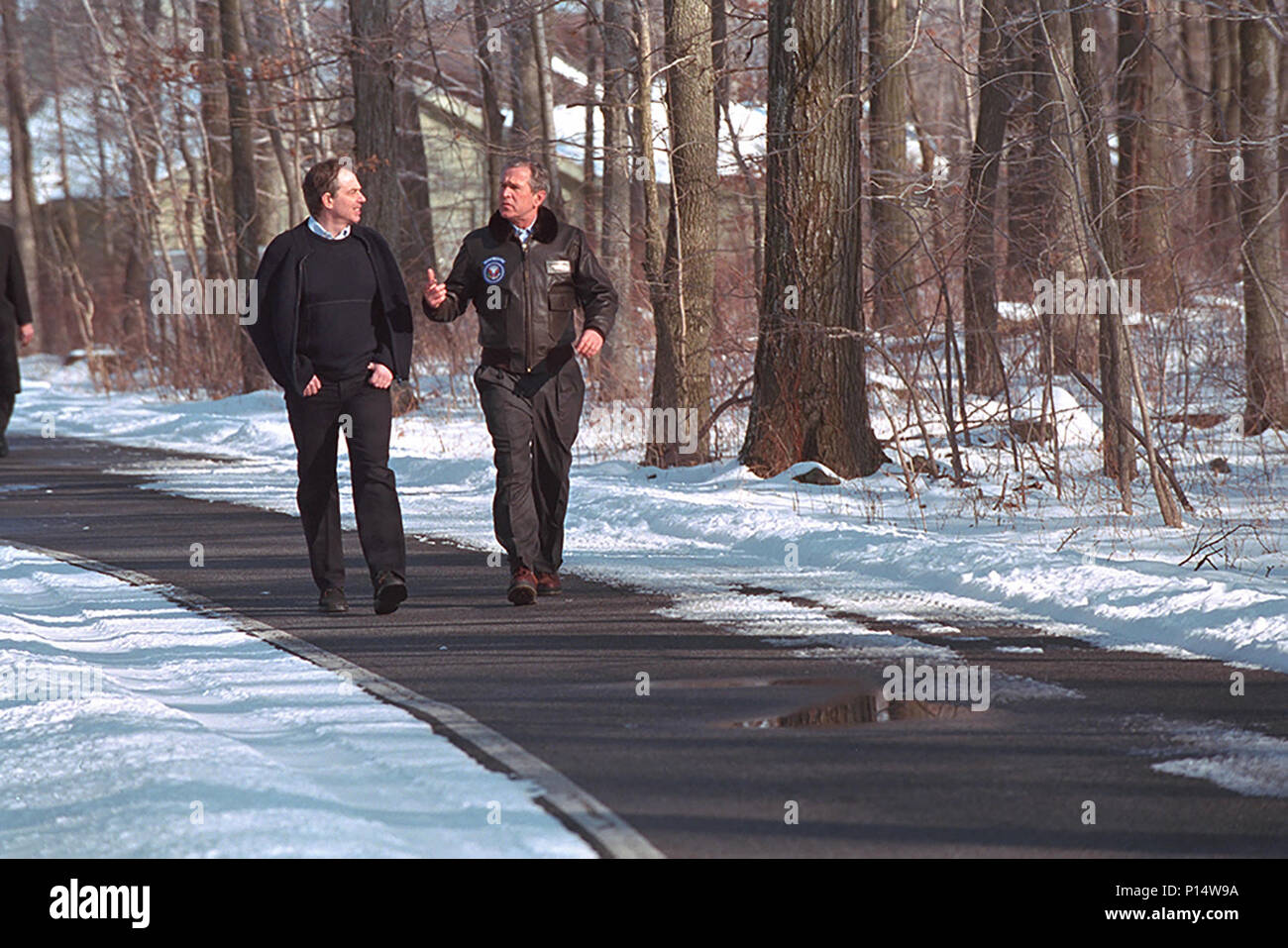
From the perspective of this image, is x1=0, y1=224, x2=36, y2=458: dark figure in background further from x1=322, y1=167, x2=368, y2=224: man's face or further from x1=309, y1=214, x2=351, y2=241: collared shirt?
x1=322, y1=167, x2=368, y2=224: man's face

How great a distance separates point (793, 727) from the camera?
6074 millimetres

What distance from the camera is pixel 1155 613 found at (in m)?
7.87

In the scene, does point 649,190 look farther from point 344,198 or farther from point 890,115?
point 890,115

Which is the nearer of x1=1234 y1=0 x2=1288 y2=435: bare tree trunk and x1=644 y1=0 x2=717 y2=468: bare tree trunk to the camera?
x1=644 y1=0 x2=717 y2=468: bare tree trunk

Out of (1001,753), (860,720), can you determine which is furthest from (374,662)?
(1001,753)

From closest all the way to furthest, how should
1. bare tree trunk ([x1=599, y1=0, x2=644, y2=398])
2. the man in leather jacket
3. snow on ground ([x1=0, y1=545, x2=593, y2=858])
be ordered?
1. snow on ground ([x1=0, y1=545, x2=593, y2=858])
2. the man in leather jacket
3. bare tree trunk ([x1=599, y1=0, x2=644, y2=398])

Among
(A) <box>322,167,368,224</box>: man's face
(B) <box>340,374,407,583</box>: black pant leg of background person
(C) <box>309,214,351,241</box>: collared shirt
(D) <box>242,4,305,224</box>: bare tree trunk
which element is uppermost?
(D) <box>242,4,305,224</box>: bare tree trunk

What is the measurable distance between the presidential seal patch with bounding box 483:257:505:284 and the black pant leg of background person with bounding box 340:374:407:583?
801 millimetres

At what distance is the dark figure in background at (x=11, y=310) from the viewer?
16.3 meters

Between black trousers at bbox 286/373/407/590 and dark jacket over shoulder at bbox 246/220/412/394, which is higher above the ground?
dark jacket over shoulder at bbox 246/220/412/394

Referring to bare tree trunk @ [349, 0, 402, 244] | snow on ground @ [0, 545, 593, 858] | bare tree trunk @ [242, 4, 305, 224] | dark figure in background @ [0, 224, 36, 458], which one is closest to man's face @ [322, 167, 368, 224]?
snow on ground @ [0, 545, 593, 858]

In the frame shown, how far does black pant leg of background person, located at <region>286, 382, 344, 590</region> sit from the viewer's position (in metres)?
8.55

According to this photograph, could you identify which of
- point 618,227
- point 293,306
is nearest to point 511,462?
point 293,306

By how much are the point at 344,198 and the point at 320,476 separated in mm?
1388
